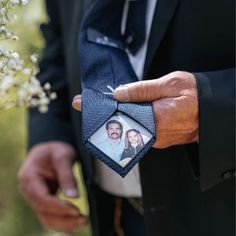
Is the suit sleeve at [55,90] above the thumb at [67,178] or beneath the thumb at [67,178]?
above

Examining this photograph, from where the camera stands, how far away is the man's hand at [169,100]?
3.43ft

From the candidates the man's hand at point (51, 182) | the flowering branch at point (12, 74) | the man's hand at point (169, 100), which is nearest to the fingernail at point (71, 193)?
the man's hand at point (51, 182)

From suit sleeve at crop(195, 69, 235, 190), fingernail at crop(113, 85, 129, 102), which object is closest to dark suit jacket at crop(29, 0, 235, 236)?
suit sleeve at crop(195, 69, 235, 190)

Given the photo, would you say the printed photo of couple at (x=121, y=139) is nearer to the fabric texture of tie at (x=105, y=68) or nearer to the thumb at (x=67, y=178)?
the fabric texture of tie at (x=105, y=68)

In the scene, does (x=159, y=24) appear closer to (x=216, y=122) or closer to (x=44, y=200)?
(x=216, y=122)

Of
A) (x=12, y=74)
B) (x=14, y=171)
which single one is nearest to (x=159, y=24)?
(x=12, y=74)

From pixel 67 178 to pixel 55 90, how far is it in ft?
0.78

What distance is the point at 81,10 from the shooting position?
1416mm

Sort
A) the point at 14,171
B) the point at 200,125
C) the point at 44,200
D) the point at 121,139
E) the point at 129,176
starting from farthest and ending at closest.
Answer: the point at 14,171 < the point at 44,200 < the point at 129,176 < the point at 200,125 < the point at 121,139

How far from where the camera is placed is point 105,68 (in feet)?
3.91

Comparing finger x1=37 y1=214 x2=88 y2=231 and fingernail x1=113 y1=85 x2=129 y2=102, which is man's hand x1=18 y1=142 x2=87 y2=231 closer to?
finger x1=37 y1=214 x2=88 y2=231

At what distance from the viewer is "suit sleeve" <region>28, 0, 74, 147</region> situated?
1.71 meters

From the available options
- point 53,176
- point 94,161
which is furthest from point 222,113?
point 53,176

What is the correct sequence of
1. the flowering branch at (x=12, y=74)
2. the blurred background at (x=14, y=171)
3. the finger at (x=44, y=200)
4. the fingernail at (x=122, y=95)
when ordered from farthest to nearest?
1. the blurred background at (x=14, y=171)
2. the finger at (x=44, y=200)
3. the fingernail at (x=122, y=95)
4. the flowering branch at (x=12, y=74)
